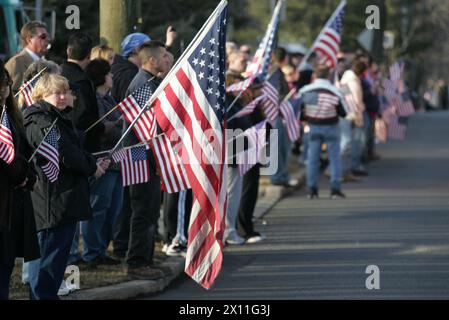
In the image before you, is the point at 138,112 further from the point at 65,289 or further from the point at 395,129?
the point at 395,129

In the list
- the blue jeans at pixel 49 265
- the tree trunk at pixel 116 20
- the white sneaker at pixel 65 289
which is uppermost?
the tree trunk at pixel 116 20

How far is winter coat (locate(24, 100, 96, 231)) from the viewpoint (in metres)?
8.52

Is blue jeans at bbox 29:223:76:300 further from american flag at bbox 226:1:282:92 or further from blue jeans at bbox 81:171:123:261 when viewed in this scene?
american flag at bbox 226:1:282:92

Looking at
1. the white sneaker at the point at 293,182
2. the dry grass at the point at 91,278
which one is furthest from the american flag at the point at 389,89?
the dry grass at the point at 91,278

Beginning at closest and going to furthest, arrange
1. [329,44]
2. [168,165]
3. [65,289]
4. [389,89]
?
[65,289]
[168,165]
[329,44]
[389,89]

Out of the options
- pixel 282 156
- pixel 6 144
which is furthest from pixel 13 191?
pixel 282 156

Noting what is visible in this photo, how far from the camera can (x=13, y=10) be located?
21.5 metres

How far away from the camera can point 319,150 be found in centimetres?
1802

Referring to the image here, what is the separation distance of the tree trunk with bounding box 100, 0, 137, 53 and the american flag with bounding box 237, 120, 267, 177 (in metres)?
1.66

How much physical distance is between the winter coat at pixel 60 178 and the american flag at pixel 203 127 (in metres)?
0.86

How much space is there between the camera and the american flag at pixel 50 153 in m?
8.41

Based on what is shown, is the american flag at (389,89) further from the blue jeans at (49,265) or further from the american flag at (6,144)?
the american flag at (6,144)

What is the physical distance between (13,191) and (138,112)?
2.28m

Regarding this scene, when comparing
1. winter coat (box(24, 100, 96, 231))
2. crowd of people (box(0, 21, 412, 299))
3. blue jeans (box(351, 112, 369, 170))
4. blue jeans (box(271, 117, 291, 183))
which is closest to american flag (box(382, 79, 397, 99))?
blue jeans (box(351, 112, 369, 170))
